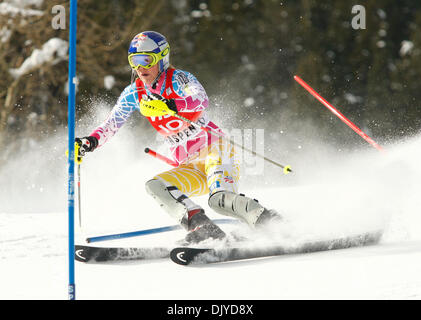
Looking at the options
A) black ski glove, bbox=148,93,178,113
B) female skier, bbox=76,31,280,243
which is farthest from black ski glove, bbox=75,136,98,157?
black ski glove, bbox=148,93,178,113

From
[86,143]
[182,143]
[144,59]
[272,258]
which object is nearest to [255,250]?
[272,258]

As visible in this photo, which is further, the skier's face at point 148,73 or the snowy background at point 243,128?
the skier's face at point 148,73

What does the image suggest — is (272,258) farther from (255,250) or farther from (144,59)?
(144,59)

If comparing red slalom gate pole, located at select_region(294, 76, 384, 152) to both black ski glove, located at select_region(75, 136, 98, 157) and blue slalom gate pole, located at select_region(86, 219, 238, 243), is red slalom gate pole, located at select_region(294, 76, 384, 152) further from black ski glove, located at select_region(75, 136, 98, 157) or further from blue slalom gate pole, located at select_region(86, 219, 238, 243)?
black ski glove, located at select_region(75, 136, 98, 157)

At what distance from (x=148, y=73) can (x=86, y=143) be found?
63cm

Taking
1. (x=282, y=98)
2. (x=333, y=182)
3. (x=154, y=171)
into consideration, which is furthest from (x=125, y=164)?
(x=282, y=98)

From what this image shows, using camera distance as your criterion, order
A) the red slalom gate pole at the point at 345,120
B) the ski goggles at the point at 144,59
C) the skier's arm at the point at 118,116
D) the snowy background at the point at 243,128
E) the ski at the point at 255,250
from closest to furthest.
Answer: the snowy background at the point at 243,128 < the ski at the point at 255,250 < the ski goggles at the point at 144,59 < the skier's arm at the point at 118,116 < the red slalom gate pole at the point at 345,120

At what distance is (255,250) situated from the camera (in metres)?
3.84

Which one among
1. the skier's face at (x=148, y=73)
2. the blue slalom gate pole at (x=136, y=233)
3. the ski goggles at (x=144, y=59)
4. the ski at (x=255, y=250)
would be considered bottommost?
the ski at (x=255, y=250)

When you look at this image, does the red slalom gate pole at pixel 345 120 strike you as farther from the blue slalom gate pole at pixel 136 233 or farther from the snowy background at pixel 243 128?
the blue slalom gate pole at pixel 136 233

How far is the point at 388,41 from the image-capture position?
18.0m

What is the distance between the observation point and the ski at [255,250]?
3707 mm

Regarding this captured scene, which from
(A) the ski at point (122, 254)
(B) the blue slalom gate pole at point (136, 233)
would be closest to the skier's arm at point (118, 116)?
(B) the blue slalom gate pole at point (136, 233)

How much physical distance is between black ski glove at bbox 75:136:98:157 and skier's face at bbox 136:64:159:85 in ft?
1.77
